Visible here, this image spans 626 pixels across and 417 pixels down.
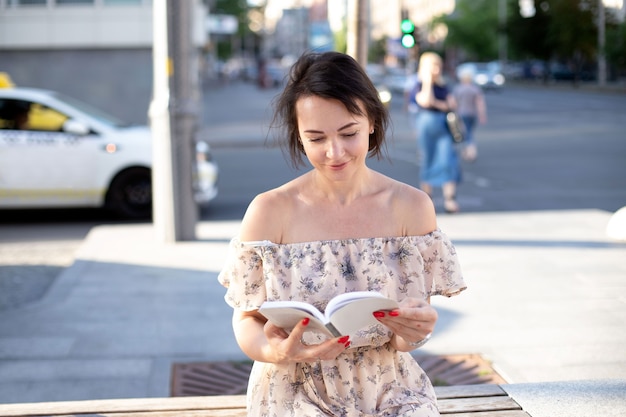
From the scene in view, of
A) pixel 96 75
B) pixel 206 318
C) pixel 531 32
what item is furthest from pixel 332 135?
pixel 531 32

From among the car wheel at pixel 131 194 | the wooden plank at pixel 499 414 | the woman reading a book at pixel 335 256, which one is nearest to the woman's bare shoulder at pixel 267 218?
the woman reading a book at pixel 335 256

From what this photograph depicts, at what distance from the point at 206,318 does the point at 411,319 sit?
424cm

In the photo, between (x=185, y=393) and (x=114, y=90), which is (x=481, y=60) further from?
(x=185, y=393)

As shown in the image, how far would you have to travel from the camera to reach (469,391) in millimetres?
3564

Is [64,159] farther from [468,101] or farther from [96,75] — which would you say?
[96,75]

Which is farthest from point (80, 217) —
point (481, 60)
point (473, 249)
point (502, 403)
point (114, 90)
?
point (481, 60)

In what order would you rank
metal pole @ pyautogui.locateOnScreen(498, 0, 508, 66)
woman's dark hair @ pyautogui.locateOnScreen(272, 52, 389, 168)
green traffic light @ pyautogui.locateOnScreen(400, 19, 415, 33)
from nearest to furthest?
woman's dark hair @ pyautogui.locateOnScreen(272, 52, 389, 168) < green traffic light @ pyautogui.locateOnScreen(400, 19, 415, 33) < metal pole @ pyautogui.locateOnScreen(498, 0, 508, 66)

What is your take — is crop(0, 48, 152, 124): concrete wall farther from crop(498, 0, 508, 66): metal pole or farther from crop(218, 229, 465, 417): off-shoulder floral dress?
crop(498, 0, 508, 66): metal pole

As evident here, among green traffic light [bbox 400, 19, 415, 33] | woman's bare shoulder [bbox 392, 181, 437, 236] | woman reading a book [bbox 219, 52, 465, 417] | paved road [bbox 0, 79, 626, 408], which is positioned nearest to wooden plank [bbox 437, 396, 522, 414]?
paved road [bbox 0, 79, 626, 408]

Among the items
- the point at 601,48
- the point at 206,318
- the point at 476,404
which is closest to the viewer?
the point at 476,404

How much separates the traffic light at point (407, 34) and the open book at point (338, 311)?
10.6 metres

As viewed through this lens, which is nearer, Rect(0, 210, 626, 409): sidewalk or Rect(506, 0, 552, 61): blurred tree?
Rect(0, 210, 626, 409): sidewalk

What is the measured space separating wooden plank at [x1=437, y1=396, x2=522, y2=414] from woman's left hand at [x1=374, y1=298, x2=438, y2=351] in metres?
0.89

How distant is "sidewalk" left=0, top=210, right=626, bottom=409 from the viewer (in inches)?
206
